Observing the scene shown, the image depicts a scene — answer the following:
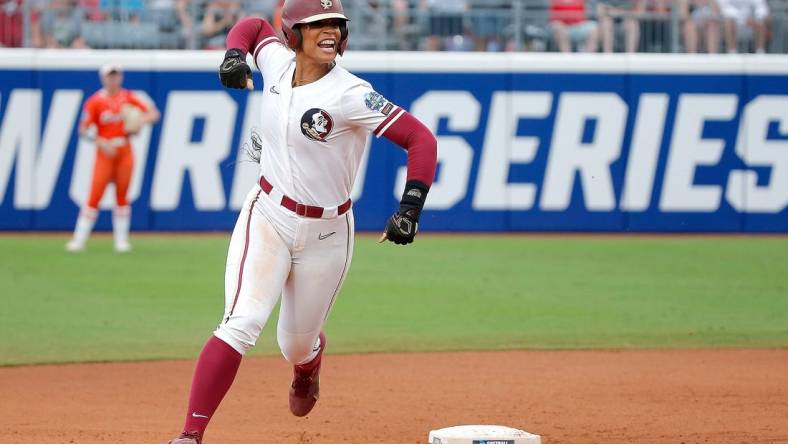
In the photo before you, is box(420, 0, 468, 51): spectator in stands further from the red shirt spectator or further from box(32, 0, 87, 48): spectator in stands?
box(32, 0, 87, 48): spectator in stands

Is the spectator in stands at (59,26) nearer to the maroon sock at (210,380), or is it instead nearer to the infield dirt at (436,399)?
the infield dirt at (436,399)

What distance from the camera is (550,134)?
1831 cm

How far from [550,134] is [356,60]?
290 centimetres

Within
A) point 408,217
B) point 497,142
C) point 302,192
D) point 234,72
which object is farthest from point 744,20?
point 408,217

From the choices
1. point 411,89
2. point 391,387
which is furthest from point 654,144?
point 391,387

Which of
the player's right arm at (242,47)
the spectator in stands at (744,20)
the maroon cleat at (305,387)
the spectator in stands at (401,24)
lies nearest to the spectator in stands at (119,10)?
the spectator in stands at (401,24)

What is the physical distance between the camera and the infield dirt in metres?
6.89

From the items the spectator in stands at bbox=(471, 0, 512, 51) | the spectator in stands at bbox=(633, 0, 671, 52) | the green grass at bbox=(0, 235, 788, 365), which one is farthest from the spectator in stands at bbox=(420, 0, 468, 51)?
the green grass at bbox=(0, 235, 788, 365)

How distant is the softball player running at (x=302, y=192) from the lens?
574cm

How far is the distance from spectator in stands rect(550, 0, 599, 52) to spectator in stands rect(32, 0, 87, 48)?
6689 millimetres

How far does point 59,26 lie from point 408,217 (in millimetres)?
13788

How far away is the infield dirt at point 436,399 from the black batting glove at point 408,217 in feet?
5.11

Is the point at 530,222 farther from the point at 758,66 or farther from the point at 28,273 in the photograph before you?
the point at 28,273

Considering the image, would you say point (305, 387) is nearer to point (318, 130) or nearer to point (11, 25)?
point (318, 130)
